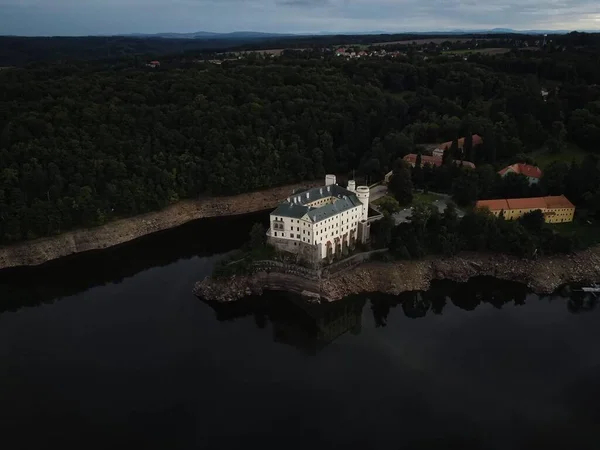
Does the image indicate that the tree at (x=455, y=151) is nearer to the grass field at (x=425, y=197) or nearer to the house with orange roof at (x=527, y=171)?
the house with orange roof at (x=527, y=171)

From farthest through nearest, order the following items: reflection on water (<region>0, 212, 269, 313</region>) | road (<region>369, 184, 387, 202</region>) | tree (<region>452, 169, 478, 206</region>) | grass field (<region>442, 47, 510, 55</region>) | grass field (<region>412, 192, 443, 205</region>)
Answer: grass field (<region>442, 47, 510, 55</region>), road (<region>369, 184, 387, 202</region>), grass field (<region>412, 192, 443, 205</region>), tree (<region>452, 169, 478, 206</region>), reflection on water (<region>0, 212, 269, 313</region>)

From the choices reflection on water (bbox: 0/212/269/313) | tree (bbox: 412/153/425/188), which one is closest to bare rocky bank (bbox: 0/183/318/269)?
reflection on water (bbox: 0/212/269/313)

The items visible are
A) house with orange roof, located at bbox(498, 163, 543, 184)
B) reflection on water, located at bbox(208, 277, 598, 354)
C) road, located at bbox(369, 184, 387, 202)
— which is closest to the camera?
reflection on water, located at bbox(208, 277, 598, 354)

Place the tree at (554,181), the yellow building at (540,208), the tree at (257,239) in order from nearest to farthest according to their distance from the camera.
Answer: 1. the tree at (257,239)
2. the yellow building at (540,208)
3. the tree at (554,181)

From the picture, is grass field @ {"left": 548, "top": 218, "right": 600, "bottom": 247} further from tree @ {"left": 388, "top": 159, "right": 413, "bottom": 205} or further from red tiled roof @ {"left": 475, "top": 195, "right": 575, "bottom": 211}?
tree @ {"left": 388, "top": 159, "right": 413, "bottom": 205}

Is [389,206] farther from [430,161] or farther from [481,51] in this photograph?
[481,51]

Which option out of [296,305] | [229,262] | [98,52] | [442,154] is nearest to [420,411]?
[296,305]

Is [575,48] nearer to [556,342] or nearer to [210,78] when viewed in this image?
[210,78]

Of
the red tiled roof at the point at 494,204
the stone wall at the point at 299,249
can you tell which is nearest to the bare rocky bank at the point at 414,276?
the stone wall at the point at 299,249
